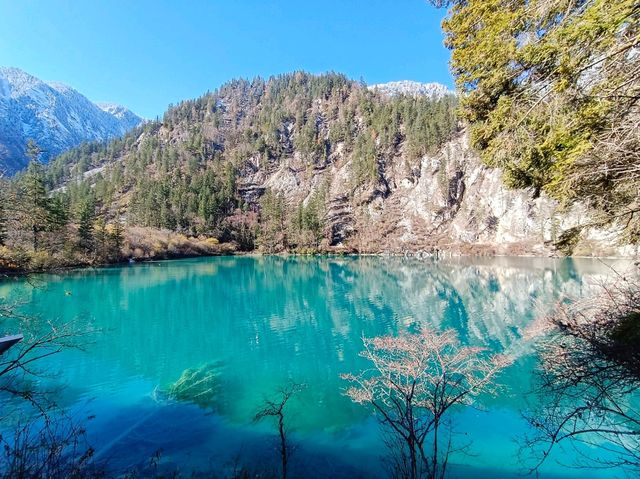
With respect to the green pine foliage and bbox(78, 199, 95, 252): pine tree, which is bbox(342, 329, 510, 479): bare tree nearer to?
bbox(78, 199, 95, 252): pine tree

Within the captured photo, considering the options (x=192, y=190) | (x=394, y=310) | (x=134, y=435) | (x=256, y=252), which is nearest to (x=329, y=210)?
(x=256, y=252)

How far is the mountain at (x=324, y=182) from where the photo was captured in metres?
78.4

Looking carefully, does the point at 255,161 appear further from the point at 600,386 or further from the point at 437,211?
the point at 600,386

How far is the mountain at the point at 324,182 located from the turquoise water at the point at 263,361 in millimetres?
40617

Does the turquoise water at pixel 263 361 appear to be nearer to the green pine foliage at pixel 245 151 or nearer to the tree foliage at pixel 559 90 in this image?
the tree foliage at pixel 559 90

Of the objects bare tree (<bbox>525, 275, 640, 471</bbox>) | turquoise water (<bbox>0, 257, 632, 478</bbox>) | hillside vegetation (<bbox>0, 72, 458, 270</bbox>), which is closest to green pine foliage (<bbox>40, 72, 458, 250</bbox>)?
hillside vegetation (<bbox>0, 72, 458, 270</bbox>)

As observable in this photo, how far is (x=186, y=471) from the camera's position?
24.4 feet

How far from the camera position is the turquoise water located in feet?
27.5

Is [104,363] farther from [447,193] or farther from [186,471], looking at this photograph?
[447,193]

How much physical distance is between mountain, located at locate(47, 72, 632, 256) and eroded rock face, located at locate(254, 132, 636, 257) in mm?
276

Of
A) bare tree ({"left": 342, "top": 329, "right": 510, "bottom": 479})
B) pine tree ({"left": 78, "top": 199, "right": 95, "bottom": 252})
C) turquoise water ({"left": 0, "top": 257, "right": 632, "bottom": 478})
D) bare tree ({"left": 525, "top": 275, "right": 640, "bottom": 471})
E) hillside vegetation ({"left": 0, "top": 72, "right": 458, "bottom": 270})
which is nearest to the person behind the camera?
bare tree ({"left": 525, "top": 275, "right": 640, "bottom": 471})

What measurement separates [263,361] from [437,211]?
251ft

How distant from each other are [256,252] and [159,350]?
6703 centimetres

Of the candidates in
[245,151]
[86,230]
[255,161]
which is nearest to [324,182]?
[255,161]
